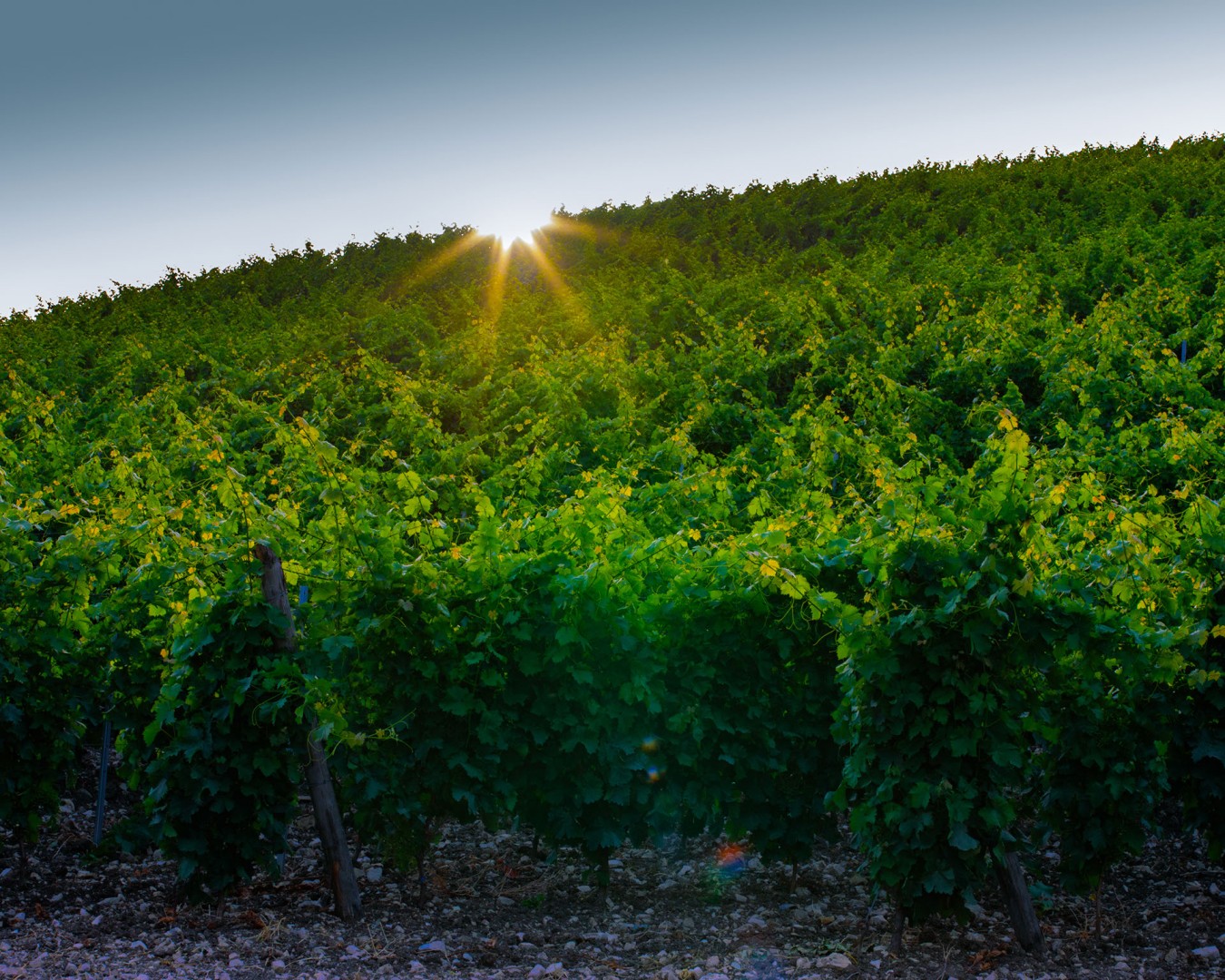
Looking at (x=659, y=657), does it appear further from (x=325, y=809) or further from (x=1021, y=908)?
(x=1021, y=908)

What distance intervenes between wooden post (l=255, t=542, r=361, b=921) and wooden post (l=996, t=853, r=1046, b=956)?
264 cm

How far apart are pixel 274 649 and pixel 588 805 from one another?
4.94ft

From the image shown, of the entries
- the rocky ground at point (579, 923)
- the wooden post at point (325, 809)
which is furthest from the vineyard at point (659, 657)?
the rocky ground at point (579, 923)

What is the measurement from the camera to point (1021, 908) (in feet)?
13.0

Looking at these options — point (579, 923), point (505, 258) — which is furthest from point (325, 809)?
point (505, 258)

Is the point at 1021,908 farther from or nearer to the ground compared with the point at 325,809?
nearer to the ground

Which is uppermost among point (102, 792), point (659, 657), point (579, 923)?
point (659, 657)

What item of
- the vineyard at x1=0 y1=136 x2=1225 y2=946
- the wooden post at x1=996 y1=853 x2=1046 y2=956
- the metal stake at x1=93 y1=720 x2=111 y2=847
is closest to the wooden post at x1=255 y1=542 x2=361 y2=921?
the vineyard at x1=0 y1=136 x2=1225 y2=946

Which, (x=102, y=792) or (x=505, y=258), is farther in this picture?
(x=505, y=258)

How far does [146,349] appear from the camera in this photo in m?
13.7

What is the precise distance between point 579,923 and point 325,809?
1.19m

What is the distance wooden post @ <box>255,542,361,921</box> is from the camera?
4426 mm

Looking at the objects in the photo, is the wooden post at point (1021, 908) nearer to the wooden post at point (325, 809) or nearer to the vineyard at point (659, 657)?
the vineyard at point (659, 657)

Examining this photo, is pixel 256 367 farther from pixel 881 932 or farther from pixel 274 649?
pixel 881 932
